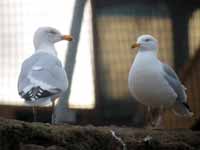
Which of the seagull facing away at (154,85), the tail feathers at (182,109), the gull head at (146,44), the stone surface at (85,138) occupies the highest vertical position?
the gull head at (146,44)

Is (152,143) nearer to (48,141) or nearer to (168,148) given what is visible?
(168,148)

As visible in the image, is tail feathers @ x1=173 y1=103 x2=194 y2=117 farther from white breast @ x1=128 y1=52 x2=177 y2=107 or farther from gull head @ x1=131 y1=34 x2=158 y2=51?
gull head @ x1=131 y1=34 x2=158 y2=51

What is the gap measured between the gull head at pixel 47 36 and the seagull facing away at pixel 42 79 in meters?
0.11

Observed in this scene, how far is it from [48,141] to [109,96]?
4.28ft

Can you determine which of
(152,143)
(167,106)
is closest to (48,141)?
(152,143)

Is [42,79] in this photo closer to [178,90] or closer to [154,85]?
[154,85]

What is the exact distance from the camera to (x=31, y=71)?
134 inches

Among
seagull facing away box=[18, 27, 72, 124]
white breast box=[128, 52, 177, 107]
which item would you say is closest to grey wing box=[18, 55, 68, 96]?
seagull facing away box=[18, 27, 72, 124]

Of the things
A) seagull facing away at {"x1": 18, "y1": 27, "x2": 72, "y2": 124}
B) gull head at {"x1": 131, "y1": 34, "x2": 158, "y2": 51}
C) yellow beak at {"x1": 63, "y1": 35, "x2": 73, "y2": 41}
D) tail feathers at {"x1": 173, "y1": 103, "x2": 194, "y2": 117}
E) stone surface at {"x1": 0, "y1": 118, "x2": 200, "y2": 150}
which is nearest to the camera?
stone surface at {"x1": 0, "y1": 118, "x2": 200, "y2": 150}

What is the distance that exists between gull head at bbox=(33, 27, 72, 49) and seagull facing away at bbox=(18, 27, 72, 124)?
0.11 meters

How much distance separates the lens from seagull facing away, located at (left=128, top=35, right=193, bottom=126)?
11.5 ft

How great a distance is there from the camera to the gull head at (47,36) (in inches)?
153

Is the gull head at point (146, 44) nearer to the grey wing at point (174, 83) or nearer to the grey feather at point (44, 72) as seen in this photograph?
the grey wing at point (174, 83)

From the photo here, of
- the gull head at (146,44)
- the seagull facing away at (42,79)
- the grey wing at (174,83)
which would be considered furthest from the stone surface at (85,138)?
the gull head at (146,44)
